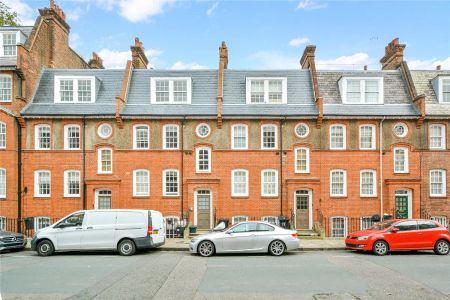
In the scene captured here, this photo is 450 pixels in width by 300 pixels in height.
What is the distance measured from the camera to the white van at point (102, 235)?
16.7 metres

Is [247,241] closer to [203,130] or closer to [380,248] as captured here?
[380,248]

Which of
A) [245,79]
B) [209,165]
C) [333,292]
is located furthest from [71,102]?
[333,292]

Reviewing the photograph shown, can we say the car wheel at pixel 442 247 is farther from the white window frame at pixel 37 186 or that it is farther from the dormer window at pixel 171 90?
the white window frame at pixel 37 186

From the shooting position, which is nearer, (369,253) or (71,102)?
(369,253)

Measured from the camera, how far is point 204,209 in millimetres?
24719

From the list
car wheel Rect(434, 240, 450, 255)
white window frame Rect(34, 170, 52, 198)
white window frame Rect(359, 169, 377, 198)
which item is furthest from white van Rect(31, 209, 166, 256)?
white window frame Rect(359, 169, 377, 198)

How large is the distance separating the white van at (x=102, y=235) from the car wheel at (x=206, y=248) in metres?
2.19

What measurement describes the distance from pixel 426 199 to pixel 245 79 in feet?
45.3

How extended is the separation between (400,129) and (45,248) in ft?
68.9

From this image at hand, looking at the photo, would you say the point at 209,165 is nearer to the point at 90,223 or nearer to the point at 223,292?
the point at 90,223

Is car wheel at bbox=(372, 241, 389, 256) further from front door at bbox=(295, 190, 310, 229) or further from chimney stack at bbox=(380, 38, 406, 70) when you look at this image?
chimney stack at bbox=(380, 38, 406, 70)

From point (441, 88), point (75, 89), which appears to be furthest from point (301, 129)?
point (75, 89)

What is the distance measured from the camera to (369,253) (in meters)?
17.4

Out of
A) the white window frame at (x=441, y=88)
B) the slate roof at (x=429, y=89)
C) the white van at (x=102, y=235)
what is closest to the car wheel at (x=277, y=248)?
the white van at (x=102, y=235)
